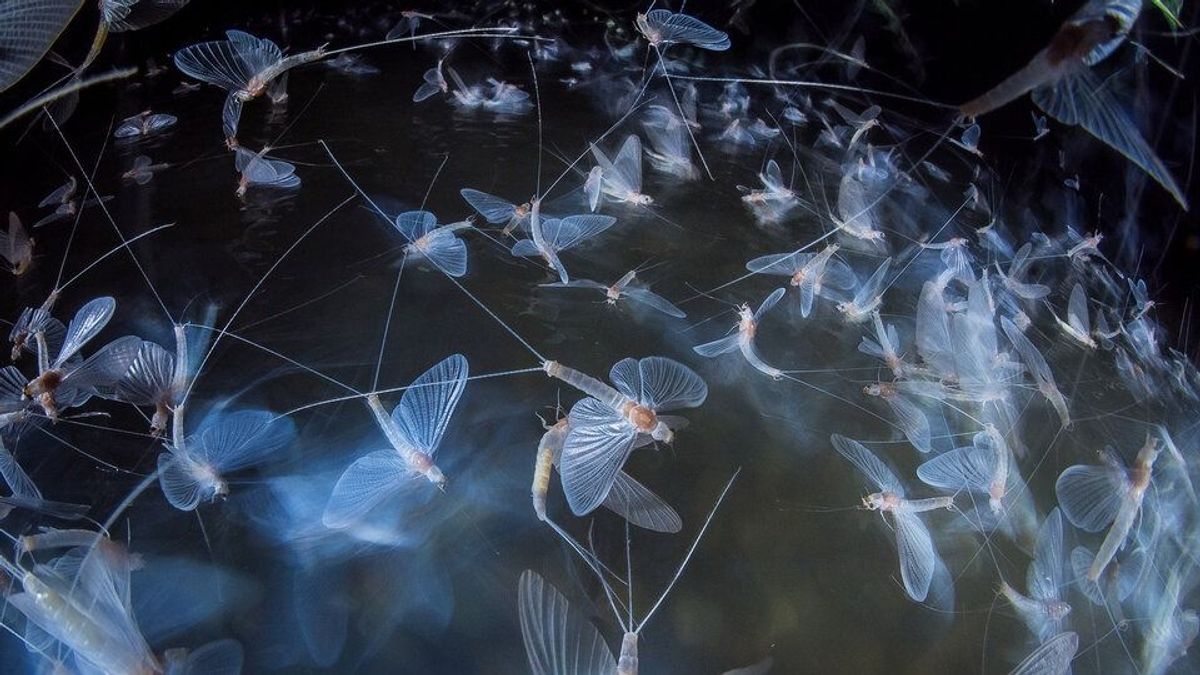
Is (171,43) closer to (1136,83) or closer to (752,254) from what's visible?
(752,254)

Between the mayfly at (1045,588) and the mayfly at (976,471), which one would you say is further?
the mayfly at (976,471)

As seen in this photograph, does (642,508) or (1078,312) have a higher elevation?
(642,508)

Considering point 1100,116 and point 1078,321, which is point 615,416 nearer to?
point 1100,116

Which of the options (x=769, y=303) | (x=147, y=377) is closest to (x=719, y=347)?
(x=769, y=303)

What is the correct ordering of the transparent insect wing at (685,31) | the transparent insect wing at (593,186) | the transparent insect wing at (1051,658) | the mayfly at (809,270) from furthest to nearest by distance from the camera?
the transparent insect wing at (685,31) → the transparent insect wing at (593,186) → the mayfly at (809,270) → the transparent insect wing at (1051,658)

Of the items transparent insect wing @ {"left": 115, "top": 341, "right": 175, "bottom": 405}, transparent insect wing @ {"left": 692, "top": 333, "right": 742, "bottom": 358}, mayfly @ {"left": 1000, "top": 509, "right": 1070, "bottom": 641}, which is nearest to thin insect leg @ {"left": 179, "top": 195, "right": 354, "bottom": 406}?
transparent insect wing @ {"left": 115, "top": 341, "right": 175, "bottom": 405}

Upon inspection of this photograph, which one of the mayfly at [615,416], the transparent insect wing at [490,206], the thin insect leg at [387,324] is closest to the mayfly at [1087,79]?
the mayfly at [615,416]

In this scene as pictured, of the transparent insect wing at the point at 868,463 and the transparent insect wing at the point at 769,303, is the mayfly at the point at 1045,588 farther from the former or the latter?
the transparent insect wing at the point at 769,303

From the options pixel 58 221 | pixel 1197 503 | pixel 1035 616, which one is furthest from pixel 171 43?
pixel 1197 503
